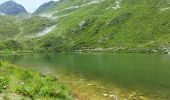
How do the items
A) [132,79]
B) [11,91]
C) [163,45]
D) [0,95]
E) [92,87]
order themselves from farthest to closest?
1. [163,45]
2. [132,79]
3. [92,87]
4. [11,91]
5. [0,95]

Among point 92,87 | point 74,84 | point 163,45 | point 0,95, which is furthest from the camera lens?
point 163,45

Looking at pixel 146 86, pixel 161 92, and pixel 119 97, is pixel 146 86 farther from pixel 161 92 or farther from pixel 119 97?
pixel 119 97

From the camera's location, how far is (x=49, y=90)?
118 ft

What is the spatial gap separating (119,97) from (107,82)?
13867mm

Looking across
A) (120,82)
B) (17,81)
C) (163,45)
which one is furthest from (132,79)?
(163,45)

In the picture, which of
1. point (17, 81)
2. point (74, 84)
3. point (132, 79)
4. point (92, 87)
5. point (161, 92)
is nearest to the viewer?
point (17, 81)

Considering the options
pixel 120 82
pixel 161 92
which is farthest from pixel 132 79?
pixel 161 92

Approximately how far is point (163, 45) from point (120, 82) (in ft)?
474

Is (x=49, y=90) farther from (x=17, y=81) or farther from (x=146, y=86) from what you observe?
(x=146, y=86)

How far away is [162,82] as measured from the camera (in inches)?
2194

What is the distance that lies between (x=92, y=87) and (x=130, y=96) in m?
9.11

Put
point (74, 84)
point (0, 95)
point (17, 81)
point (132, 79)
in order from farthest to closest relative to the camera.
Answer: point (132, 79), point (74, 84), point (17, 81), point (0, 95)

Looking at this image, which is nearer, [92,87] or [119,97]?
[119,97]

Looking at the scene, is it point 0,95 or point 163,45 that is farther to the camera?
point 163,45
